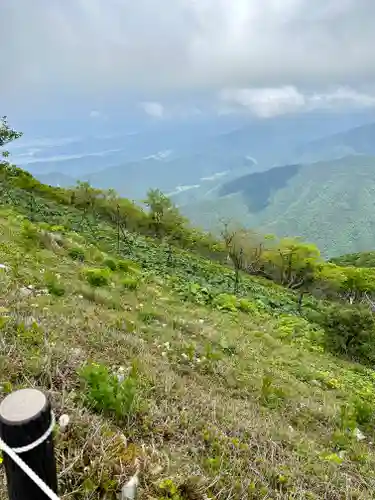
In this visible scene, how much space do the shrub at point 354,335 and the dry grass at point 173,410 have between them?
14.7 feet

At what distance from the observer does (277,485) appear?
3.61 metres

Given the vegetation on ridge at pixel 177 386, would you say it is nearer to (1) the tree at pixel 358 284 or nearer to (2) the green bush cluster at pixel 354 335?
(2) the green bush cluster at pixel 354 335

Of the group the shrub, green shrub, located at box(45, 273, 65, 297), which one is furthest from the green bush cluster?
green shrub, located at box(45, 273, 65, 297)

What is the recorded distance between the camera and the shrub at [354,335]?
12.9 m

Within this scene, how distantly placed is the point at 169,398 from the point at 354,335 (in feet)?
34.2

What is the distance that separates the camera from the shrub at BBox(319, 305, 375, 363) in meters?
12.9

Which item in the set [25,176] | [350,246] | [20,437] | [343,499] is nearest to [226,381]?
[343,499]

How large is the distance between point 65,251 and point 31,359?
9729 mm

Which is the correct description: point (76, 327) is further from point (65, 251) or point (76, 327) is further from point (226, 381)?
point (65, 251)

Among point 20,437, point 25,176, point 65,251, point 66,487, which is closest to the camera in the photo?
point 20,437

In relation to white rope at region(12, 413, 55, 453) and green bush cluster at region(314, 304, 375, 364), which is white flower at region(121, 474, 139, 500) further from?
green bush cluster at region(314, 304, 375, 364)

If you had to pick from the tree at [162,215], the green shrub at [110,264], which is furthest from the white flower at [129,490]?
the tree at [162,215]

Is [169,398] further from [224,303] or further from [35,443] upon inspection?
[224,303]

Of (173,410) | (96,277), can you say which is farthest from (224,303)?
(173,410)
